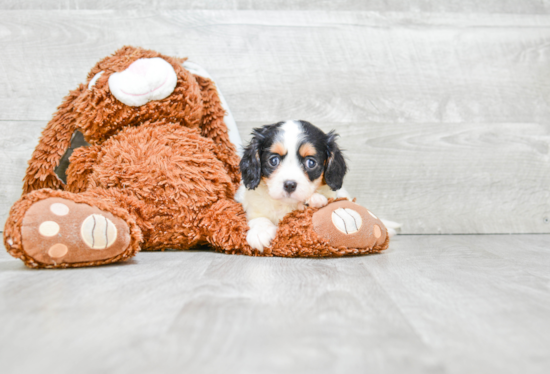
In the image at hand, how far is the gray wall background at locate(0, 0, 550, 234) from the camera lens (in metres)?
2.10

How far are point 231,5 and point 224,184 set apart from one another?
38.9 inches

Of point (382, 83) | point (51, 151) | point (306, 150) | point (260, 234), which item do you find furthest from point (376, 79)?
point (51, 151)

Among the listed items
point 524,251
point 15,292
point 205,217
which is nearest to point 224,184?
point 205,217

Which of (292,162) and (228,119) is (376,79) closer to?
(228,119)

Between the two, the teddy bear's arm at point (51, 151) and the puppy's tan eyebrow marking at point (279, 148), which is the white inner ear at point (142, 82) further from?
the puppy's tan eyebrow marking at point (279, 148)

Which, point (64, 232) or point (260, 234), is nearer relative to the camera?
point (64, 232)

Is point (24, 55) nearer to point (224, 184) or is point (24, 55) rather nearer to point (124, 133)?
point (124, 133)

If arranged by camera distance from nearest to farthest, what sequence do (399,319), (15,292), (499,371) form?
(499,371) < (399,319) < (15,292)

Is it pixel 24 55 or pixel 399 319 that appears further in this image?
pixel 24 55

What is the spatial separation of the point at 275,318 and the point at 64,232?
2.15ft

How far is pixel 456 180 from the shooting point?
2.22m

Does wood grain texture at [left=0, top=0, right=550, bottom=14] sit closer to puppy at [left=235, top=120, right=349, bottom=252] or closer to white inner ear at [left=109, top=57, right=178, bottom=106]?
white inner ear at [left=109, top=57, right=178, bottom=106]

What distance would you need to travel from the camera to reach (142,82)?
5.35 ft

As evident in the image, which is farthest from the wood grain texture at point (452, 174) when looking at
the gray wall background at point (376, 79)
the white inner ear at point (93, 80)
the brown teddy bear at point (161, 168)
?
the white inner ear at point (93, 80)
